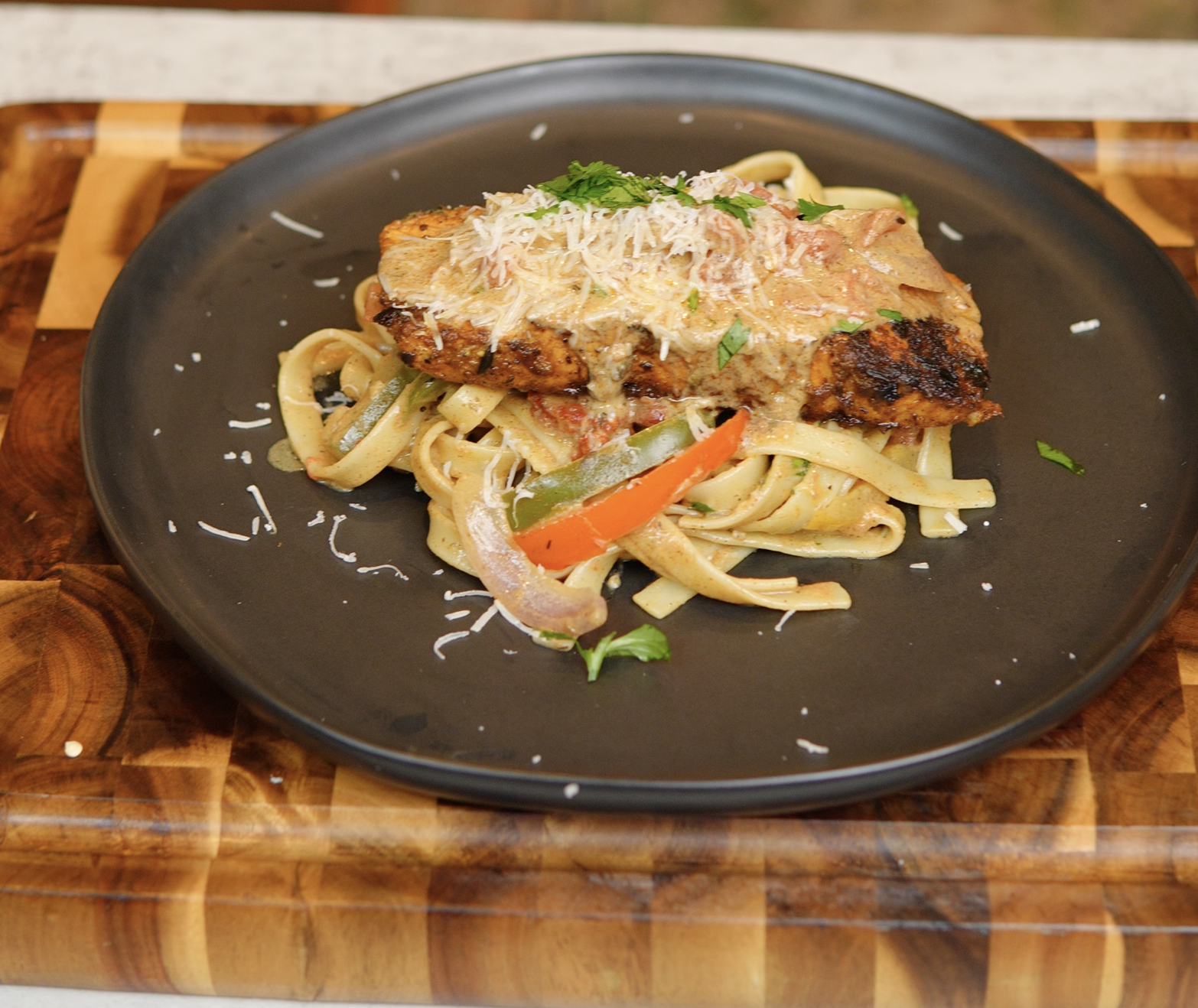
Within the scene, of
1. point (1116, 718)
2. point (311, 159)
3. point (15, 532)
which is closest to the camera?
point (1116, 718)

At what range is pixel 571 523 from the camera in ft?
15.2

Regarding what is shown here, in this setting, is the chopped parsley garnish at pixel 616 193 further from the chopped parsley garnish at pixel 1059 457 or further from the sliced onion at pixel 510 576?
the chopped parsley garnish at pixel 1059 457

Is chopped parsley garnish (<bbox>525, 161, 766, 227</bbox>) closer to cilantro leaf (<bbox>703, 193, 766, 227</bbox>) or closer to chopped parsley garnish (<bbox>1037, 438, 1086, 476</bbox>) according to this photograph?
cilantro leaf (<bbox>703, 193, 766, 227</bbox>)

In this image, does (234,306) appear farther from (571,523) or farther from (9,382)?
(571,523)

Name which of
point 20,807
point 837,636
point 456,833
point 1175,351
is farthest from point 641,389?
point 20,807

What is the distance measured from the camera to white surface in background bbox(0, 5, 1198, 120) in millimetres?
7680

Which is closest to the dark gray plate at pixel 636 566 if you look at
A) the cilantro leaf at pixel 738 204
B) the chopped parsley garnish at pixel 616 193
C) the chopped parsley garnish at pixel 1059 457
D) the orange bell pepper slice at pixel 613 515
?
the chopped parsley garnish at pixel 1059 457

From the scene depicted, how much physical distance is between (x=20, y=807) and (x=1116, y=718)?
352cm

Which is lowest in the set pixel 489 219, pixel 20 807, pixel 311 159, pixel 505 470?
pixel 20 807

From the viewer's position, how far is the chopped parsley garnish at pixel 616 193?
481cm

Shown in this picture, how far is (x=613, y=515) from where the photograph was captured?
4.62 metres

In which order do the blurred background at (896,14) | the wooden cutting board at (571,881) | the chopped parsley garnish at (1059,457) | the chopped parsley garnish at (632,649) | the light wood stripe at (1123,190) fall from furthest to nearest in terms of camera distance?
the blurred background at (896,14), the light wood stripe at (1123,190), the chopped parsley garnish at (1059,457), the chopped parsley garnish at (632,649), the wooden cutting board at (571,881)

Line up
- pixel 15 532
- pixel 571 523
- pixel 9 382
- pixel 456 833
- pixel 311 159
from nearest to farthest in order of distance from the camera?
pixel 456 833 < pixel 571 523 < pixel 15 532 < pixel 9 382 < pixel 311 159

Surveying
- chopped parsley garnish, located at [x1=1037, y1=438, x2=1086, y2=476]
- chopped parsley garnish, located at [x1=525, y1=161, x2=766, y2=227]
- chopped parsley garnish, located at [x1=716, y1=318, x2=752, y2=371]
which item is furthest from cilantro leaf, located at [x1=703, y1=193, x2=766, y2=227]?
chopped parsley garnish, located at [x1=1037, y1=438, x2=1086, y2=476]
